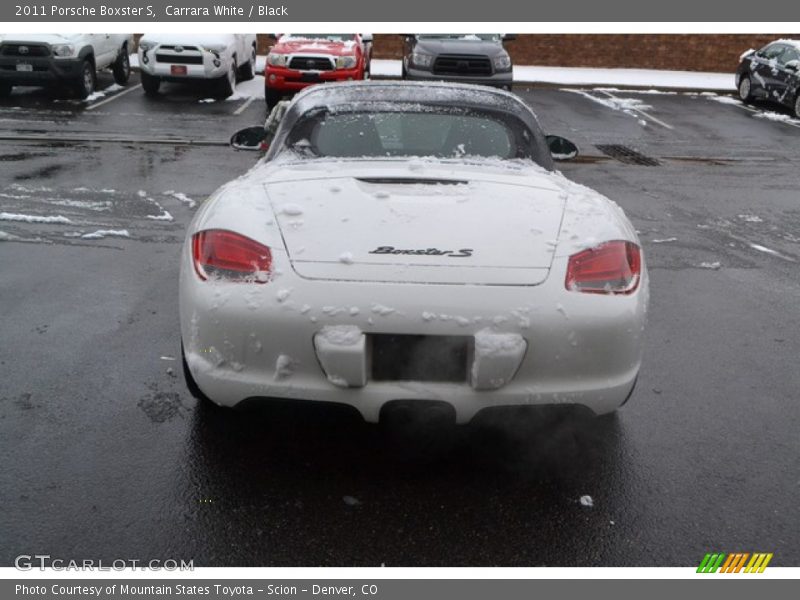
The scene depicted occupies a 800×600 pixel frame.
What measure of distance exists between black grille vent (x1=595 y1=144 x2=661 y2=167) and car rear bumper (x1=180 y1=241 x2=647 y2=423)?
8.78m

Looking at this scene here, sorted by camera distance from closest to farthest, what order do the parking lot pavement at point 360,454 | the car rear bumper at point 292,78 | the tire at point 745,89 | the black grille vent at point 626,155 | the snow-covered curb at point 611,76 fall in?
the parking lot pavement at point 360,454 < the black grille vent at point 626,155 < the car rear bumper at point 292,78 < the tire at point 745,89 < the snow-covered curb at point 611,76

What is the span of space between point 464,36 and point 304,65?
342 centimetres

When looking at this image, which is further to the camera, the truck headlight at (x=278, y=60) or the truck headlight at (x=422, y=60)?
the truck headlight at (x=422, y=60)

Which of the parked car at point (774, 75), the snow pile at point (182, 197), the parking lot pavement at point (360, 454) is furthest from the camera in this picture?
the parked car at point (774, 75)

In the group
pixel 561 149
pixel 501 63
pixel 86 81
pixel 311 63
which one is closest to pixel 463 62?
pixel 501 63

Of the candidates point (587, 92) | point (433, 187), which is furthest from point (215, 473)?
point (587, 92)

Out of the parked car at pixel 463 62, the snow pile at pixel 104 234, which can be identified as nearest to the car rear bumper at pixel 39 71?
the parked car at pixel 463 62

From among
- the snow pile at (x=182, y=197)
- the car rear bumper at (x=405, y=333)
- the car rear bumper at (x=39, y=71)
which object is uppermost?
the car rear bumper at (x=405, y=333)

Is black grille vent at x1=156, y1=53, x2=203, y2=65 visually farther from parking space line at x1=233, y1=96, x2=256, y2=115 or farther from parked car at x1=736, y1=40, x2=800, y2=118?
parked car at x1=736, y1=40, x2=800, y2=118

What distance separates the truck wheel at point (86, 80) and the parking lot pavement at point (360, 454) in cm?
908

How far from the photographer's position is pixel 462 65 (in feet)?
50.4

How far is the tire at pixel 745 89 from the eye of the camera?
18.7 metres

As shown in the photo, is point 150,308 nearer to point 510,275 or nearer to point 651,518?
point 510,275

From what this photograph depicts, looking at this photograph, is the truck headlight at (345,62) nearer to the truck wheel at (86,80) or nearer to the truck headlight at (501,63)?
the truck headlight at (501,63)
